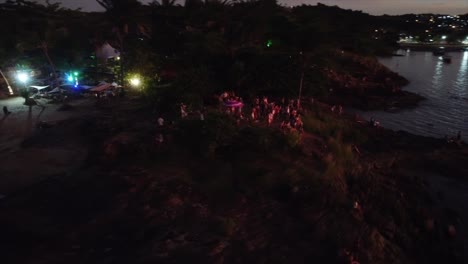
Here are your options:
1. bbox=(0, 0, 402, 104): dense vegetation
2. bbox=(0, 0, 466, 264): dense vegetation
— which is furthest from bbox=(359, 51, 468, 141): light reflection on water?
bbox=(0, 0, 402, 104): dense vegetation

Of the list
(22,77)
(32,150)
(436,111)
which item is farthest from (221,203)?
(436,111)

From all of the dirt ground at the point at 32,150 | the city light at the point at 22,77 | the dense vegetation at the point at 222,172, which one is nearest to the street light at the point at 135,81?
the dense vegetation at the point at 222,172

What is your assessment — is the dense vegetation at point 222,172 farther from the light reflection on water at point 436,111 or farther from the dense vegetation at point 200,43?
the light reflection on water at point 436,111

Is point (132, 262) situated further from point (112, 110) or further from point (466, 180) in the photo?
point (466, 180)

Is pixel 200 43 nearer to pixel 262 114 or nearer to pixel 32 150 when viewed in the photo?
pixel 262 114

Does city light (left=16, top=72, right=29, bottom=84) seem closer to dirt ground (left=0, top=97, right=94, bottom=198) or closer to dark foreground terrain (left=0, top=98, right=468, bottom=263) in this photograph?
dirt ground (left=0, top=97, right=94, bottom=198)
